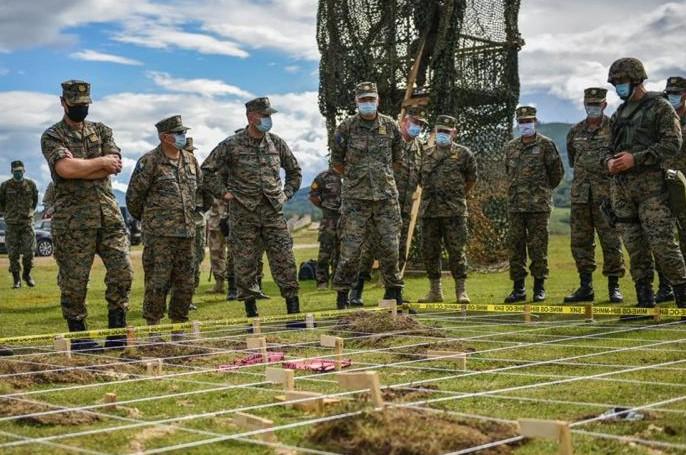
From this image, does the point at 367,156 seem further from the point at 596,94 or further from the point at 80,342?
the point at 80,342

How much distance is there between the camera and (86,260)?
7023 millimetres

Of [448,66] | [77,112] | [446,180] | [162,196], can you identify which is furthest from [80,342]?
[448,66]

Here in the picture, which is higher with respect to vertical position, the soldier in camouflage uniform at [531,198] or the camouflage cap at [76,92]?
the camouflage cap at [76,92]

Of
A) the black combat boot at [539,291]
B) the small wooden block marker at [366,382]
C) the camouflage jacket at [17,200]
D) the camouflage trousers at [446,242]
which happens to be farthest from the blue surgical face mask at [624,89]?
the camouflage jacket at [17,200]

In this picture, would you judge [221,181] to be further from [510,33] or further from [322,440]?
[510,33]

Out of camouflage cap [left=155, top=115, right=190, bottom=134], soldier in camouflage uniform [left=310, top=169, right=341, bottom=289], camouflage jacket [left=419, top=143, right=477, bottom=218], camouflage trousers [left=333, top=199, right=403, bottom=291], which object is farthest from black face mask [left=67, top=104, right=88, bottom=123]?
soldier in camouflage uniform [left=310, top=169, right=341, bottom=289]

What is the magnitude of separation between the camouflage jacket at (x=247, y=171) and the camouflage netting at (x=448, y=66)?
5166 millimetres

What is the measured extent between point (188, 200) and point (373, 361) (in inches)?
95.5

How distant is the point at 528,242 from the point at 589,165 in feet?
3.31

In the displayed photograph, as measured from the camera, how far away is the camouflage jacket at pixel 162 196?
24.1 feet

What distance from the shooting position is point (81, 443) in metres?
3.71

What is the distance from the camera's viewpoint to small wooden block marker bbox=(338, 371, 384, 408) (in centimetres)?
371

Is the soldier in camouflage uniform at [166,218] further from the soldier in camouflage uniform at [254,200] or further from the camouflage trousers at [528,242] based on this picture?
the camouflage trousers at [528,242]

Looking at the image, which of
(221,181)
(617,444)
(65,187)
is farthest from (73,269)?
(617,444)
